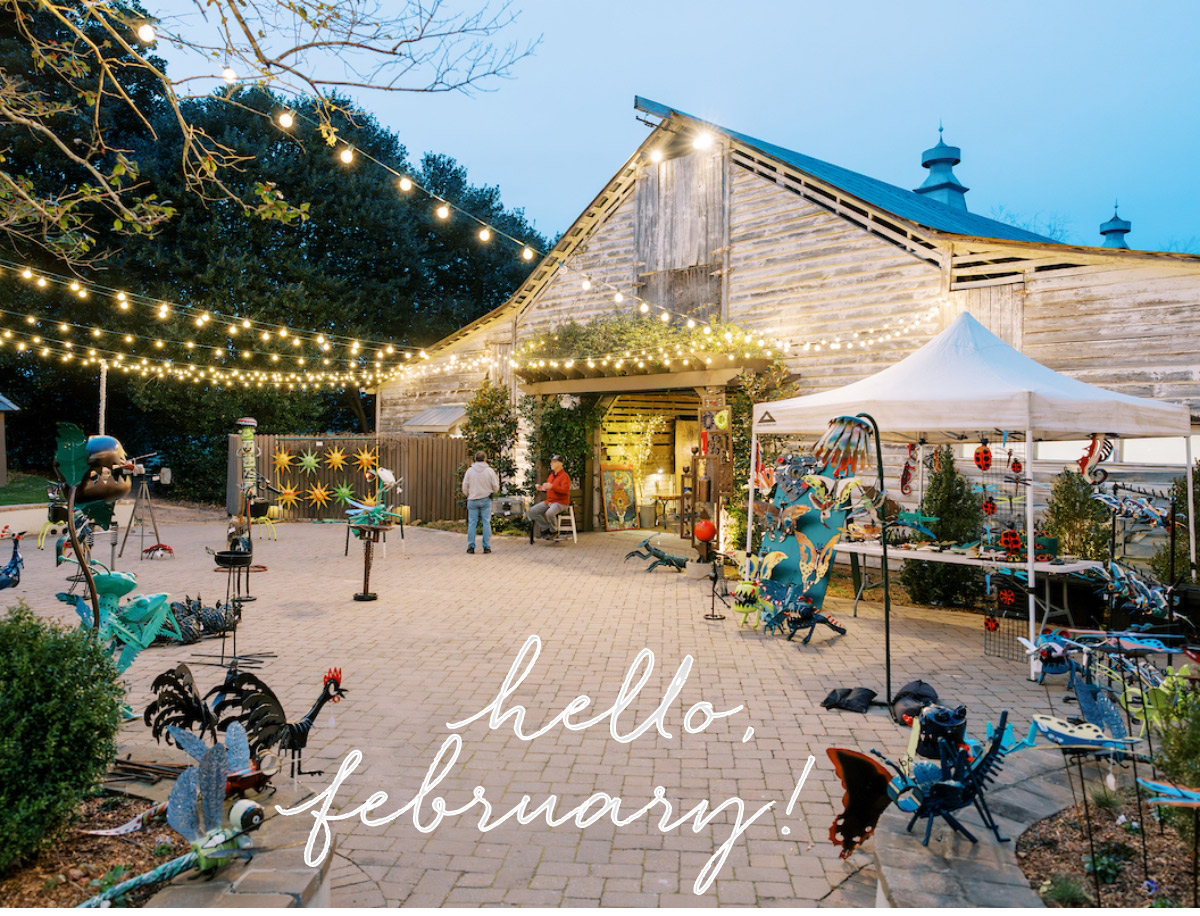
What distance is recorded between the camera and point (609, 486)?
1616 cm

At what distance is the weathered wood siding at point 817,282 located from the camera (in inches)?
436

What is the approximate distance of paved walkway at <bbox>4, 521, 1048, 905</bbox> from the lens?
3.07m

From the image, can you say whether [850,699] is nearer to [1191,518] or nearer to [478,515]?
[1191,518]

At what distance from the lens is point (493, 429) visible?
15.6 metres

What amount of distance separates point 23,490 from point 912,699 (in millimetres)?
21992

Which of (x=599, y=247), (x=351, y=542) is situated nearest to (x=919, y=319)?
(x=599, y=247)

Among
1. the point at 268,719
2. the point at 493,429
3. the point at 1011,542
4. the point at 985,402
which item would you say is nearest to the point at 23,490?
the point at 493,429

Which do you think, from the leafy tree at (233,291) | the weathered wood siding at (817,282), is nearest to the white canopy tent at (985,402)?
the weathered wood siding at (817,282)

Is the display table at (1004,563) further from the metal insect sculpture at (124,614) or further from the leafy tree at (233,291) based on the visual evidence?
the leafy tree at (233,291)

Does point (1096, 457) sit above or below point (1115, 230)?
below

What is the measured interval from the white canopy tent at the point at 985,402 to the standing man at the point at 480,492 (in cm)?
592

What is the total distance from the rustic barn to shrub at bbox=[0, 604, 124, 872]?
991 centimetres

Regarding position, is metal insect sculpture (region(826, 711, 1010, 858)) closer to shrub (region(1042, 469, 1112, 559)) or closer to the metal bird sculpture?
the metal bird sculpture

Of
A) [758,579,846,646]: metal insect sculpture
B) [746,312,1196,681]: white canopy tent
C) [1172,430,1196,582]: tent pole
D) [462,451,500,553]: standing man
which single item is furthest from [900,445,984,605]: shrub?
[462,451,500,553]: standing man
